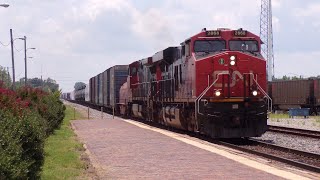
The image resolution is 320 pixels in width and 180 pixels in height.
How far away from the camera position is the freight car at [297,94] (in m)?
49.8

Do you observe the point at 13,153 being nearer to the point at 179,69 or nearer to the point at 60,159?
the point at 60,159

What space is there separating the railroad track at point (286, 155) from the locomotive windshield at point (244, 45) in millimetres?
3673

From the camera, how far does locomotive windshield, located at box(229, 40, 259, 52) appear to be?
21031 millimetres

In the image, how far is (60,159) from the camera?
1473 centimetres

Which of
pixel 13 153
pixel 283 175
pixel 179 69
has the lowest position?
pixel 283 175

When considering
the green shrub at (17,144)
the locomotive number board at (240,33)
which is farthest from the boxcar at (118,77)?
the green shrub at (17,144)

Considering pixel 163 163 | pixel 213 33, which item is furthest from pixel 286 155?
pixel 213 33

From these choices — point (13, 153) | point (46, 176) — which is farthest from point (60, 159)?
point (13, 153)

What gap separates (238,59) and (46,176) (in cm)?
1085

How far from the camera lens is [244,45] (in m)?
21.1

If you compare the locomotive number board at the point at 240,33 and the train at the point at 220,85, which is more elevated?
the locomotive number board at the point at 240,33

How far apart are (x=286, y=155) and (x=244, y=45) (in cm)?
619

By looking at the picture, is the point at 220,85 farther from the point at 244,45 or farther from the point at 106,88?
the point at 106,88

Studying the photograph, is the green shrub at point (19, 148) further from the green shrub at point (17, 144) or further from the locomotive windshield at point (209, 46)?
the locomotive windshield at point (209, 46)
